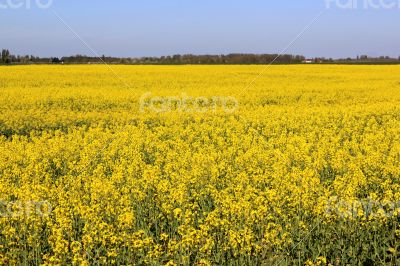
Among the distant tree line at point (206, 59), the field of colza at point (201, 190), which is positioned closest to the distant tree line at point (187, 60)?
the distant tree line at point (206, 59)

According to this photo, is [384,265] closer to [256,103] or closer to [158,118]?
[158,118]

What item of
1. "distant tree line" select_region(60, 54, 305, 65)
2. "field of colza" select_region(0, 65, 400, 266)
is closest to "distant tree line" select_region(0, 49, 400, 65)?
"distant tree line" select_region(60, 54, 305, 65)

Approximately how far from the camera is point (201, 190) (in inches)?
313

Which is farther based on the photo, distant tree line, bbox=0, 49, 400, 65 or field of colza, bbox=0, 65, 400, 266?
distant tree line, bbox=0, 49, 400, 65

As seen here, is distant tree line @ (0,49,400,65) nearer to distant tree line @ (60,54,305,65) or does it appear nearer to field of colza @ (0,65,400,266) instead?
distant tree line @ (60,54,305,65)

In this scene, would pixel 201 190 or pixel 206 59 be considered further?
pixel 206 59

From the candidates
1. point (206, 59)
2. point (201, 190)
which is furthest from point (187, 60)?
point (201, 190)

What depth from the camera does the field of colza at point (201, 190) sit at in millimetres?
5871

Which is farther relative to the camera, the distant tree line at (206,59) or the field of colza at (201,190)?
the distant tree line at (206,59)

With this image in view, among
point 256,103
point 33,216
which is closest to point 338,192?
point 33,216

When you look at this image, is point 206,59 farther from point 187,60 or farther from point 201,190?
point 201,190

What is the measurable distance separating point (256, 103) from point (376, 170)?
12246 millimetres

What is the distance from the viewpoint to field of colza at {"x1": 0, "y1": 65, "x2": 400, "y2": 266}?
5.87 meters

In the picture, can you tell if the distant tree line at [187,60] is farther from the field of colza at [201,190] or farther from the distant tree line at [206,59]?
the field of colza at [201,190]
